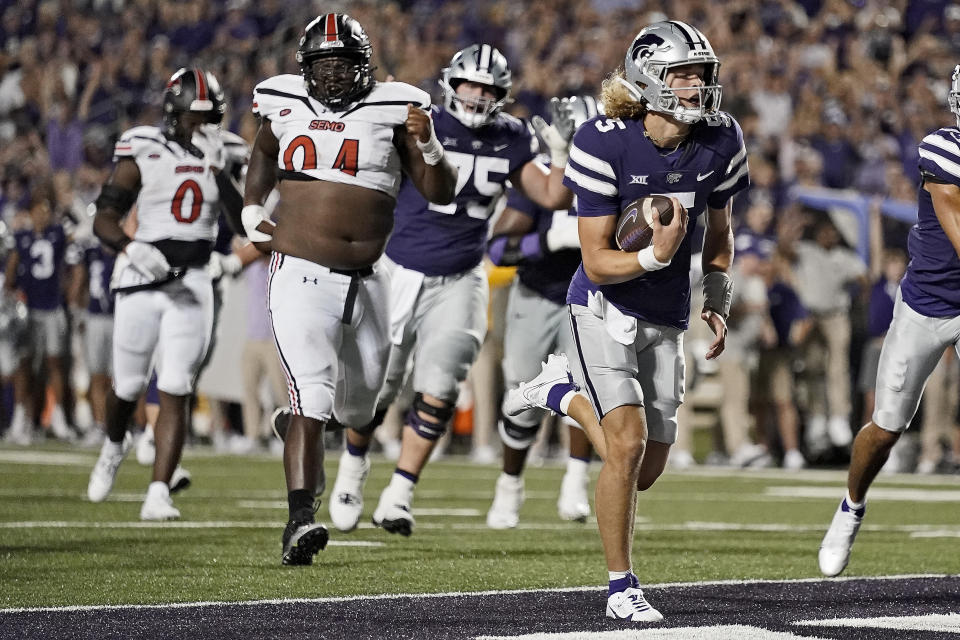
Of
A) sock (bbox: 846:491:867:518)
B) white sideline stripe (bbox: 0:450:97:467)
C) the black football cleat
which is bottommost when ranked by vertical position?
white sideline stripe (bbox: 0:450:97:467)

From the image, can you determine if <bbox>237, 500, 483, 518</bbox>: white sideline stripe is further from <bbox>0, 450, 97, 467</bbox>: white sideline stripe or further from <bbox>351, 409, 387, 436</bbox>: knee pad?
<bbox>0, 450, 97, 467</bbox>: white sideline stripe

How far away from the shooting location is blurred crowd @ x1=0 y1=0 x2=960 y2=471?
12750 mm

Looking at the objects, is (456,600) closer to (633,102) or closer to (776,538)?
(633,102)

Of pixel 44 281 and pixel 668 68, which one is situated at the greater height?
pixel 668 68

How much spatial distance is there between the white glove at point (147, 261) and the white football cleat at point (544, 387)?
2.79 meters

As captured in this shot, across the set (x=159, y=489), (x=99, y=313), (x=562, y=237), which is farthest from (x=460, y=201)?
(x=99, y=313)

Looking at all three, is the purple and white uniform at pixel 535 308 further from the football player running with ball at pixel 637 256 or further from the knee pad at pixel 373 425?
the football player running with ball at pixel 637 256

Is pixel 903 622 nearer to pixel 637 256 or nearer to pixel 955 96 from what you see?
pixel 637 256

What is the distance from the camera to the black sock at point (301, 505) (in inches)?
217

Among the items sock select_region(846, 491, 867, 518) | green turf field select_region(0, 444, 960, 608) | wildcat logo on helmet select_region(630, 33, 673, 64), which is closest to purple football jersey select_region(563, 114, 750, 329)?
wildcat logo on helmet select_region(630, 33, 673, 64)

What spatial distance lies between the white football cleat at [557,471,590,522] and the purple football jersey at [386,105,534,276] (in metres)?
1.25

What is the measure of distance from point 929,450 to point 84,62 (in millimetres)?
11213

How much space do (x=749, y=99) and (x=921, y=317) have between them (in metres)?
9.40

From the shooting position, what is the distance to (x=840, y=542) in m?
5.62
